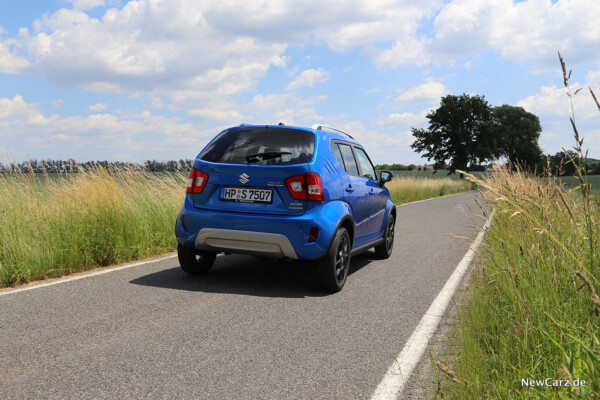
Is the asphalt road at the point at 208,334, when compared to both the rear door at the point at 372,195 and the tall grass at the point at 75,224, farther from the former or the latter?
the rear door at the point at 372,195

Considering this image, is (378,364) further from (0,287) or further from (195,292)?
(0,287)

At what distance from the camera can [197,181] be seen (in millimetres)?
6066

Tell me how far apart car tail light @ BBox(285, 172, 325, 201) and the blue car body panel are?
0.14ft

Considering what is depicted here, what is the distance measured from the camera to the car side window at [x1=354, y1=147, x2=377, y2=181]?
25.1 feet

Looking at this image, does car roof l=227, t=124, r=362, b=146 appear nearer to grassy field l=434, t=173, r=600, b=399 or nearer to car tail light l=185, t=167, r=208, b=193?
car tail light l=185, t=167, r=208, b=193

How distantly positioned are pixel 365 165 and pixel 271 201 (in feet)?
8.69

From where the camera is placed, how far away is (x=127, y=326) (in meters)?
4.42

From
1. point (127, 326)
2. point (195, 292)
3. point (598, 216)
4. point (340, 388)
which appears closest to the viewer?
point (340, 388)

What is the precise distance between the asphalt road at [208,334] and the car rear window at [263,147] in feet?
5.05

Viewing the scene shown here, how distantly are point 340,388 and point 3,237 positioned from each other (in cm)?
535

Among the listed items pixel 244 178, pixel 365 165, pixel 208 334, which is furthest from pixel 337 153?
pixel 208 334

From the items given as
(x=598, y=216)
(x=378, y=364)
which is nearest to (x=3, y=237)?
(x=378, y=364)

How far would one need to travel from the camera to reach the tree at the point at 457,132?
227 ft

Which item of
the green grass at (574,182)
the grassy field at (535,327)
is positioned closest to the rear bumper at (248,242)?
the grassy field at (535,327)
